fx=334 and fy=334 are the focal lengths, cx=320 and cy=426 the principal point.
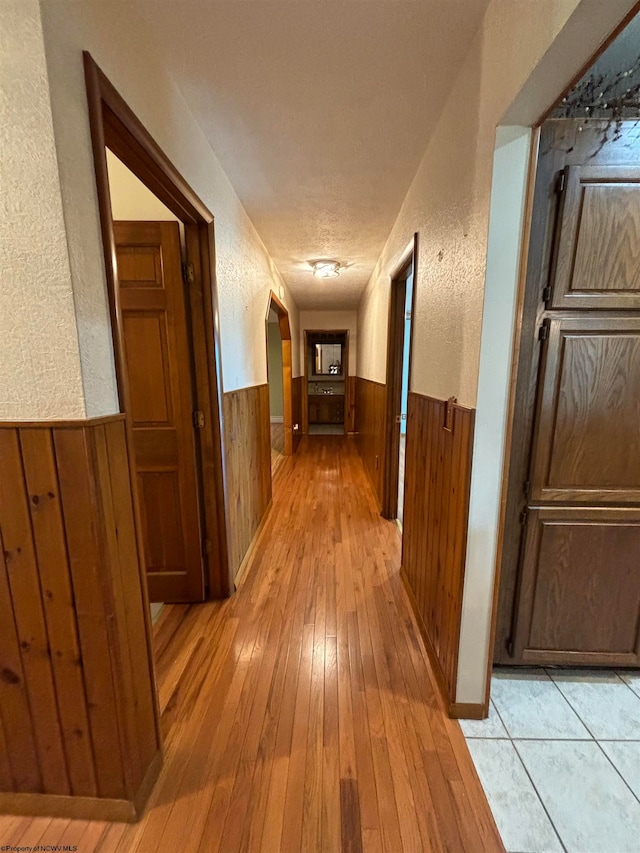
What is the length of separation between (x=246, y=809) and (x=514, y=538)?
1.28 m

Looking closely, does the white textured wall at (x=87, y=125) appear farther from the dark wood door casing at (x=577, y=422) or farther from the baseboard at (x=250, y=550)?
the baseboard at (x=250, y=550)

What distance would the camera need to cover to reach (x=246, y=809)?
1017mm

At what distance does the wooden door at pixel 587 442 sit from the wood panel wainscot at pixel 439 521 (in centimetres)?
30

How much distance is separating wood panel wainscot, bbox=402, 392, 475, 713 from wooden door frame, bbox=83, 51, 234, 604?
42.9 inches

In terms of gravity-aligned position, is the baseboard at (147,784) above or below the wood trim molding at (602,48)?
below

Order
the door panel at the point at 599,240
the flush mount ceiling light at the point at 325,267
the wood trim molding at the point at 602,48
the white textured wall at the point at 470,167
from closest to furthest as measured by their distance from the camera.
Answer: the wood trim molding at the point at 602,48, the white textured wall at the point at 470,167, the door panel at the point at 599,240, the flush mount ceiling light at the point at 325,267

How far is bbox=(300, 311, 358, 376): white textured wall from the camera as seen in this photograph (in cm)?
635

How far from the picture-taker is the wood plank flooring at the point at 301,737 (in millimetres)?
964

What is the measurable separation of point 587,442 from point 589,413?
113 millimetres

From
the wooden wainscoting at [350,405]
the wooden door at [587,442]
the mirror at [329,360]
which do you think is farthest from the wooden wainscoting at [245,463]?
the mirror at [329,360]

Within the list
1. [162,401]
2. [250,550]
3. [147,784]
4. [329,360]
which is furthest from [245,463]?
[329,360]

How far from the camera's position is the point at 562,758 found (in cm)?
115

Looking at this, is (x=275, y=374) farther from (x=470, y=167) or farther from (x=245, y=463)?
(x=470, y=167)

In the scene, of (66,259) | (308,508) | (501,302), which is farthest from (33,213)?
(308,508)
